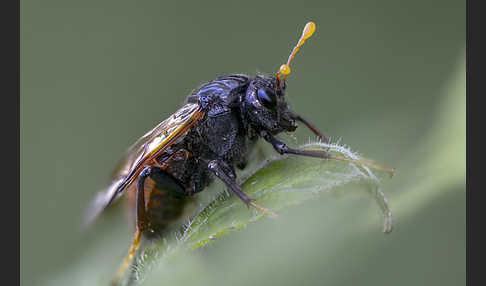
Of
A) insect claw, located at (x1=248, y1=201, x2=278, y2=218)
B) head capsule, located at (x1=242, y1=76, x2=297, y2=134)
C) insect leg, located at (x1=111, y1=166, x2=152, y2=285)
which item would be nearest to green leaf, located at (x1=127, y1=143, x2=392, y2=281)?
insect claw, located at (x1=248, y1=201, x2=278, y2=218)

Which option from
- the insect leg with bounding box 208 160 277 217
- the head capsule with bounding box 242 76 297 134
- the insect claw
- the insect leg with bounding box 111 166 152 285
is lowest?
the insect leg with bounding box 111 166 152 285

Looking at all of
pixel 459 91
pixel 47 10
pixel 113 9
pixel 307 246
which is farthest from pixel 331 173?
pixel 47 10

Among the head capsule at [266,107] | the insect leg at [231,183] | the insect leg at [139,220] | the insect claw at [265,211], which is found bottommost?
the insect leg at [139,220]

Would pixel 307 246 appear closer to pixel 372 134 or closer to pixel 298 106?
pixel 372 134

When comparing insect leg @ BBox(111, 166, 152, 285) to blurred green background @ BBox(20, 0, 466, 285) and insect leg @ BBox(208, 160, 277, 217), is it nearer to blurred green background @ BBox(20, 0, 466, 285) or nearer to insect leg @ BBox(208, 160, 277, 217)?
blurred green background @ BBox(20, 0, 466, 285)

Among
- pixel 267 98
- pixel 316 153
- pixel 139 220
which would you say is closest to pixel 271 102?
pixel 267 98

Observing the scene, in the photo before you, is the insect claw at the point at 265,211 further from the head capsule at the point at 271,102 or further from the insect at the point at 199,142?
the head capsule at the point at 271,102

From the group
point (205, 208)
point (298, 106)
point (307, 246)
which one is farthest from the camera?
point (298, 106)

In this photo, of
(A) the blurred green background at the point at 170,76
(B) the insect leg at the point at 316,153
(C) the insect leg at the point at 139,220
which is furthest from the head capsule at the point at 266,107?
(C) the insect leg at the point at 139,220
